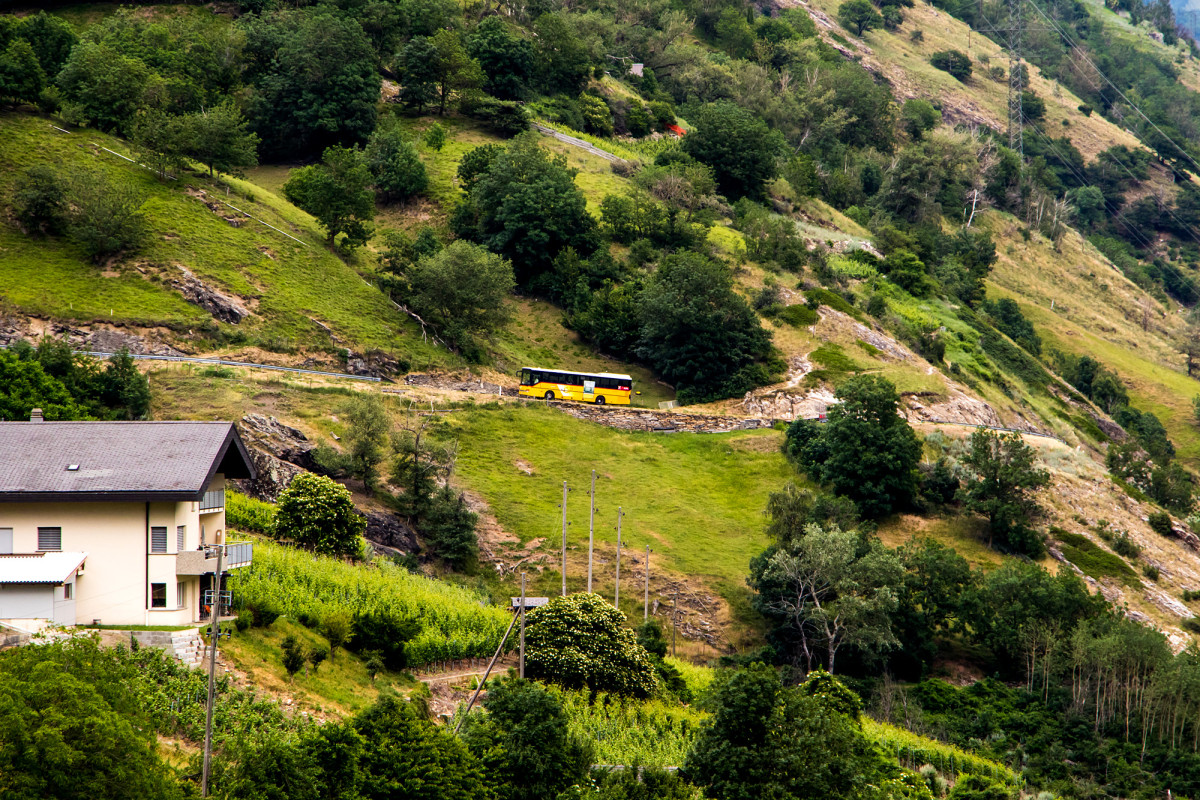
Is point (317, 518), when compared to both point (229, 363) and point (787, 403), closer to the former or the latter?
point (229, 363)

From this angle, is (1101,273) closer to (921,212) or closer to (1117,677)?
(921,212)

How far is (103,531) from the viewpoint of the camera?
35594mm

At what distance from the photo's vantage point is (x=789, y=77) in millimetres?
150125

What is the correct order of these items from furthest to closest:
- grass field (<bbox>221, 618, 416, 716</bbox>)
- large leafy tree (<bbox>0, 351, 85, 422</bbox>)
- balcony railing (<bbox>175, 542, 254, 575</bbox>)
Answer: large leafy tree (<bbox>0, 351, 85, 422</bbox>), grass field (<bbox>221, 618, 416, 716</bbox>), balcony railing (<bbox>175, 542, 254, 575</bbox>)

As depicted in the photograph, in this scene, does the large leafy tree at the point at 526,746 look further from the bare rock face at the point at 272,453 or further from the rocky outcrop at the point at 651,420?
the rocky outcrop at the point at 651,420

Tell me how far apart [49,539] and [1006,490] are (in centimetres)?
5256

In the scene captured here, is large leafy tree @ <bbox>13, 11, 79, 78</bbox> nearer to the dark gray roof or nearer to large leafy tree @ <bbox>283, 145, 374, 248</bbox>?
large leafy tree @ <bbox>283, 145, 374, 248</bbox>

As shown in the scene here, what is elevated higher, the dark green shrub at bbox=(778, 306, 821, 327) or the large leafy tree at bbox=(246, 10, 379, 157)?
the large leafy tree at bbox=(246, 10, 379, 157)

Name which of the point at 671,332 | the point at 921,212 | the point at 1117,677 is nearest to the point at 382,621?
the point at 1117,677

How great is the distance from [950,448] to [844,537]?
1978 centimetres

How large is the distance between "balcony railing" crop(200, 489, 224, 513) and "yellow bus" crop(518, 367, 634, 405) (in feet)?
125

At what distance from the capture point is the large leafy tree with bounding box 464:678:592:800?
34.2m

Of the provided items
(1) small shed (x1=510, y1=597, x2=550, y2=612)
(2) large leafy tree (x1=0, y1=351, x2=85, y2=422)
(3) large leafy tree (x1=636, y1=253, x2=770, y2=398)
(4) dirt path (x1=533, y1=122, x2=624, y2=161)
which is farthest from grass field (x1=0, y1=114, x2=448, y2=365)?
(4) dirt path (x1=533, y1=122, x2=624, y2=161)

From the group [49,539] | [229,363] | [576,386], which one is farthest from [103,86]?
[49,539]
